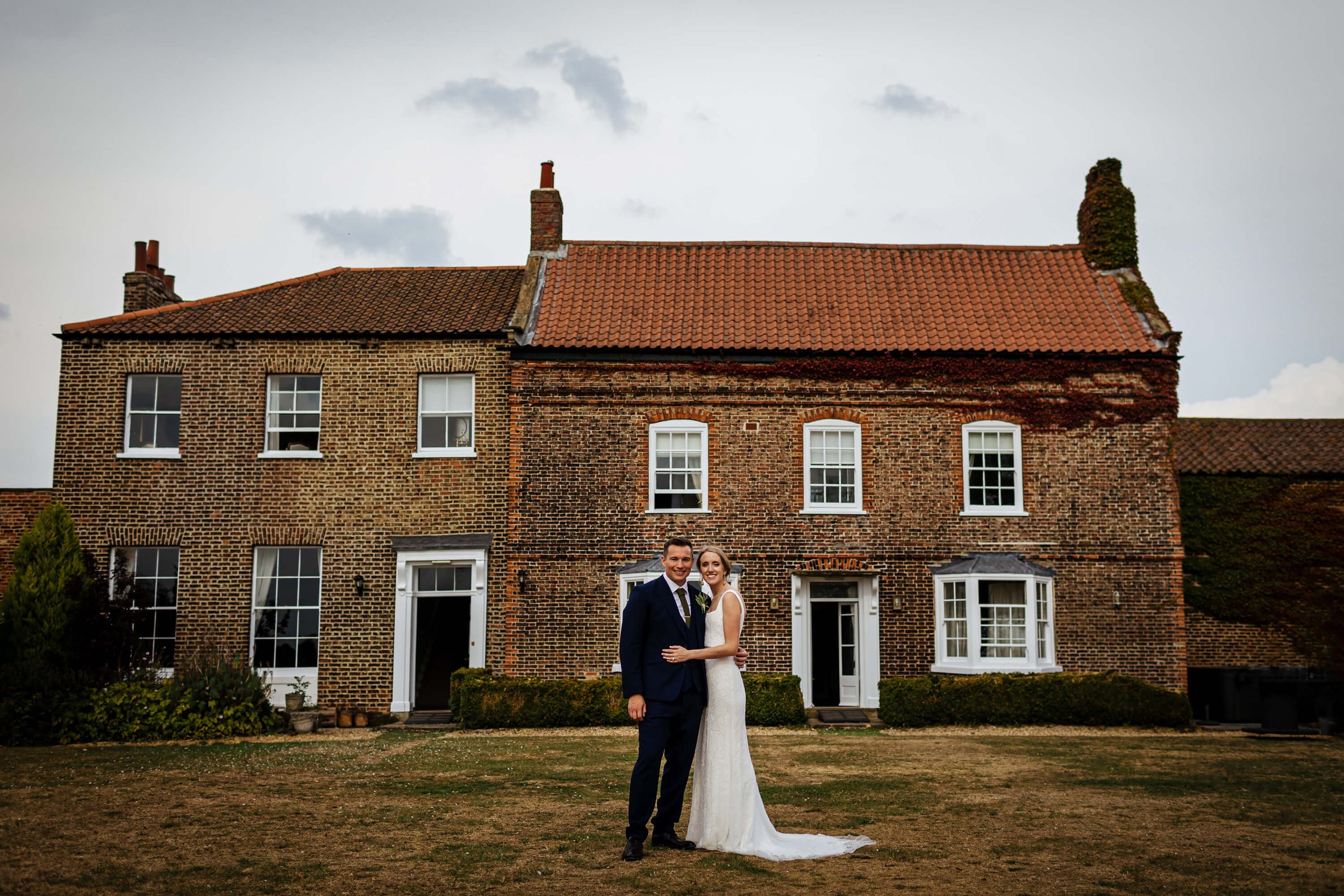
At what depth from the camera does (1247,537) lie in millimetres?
22422

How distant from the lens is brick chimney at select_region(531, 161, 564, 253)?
21688 millimetres

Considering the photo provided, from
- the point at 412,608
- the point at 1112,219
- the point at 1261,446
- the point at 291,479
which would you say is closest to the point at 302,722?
the point at 412,608

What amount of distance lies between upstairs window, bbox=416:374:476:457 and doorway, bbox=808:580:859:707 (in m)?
6.67

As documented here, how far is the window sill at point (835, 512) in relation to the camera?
61.5ft

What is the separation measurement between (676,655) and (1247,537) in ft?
63.5

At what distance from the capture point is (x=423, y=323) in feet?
64.9

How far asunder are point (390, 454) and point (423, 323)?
99.0 inches

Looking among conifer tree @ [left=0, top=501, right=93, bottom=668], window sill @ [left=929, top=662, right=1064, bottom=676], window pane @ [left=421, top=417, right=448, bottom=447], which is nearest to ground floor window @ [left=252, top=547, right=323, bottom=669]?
window pane @ [left=421, top=417, right=448, bottom=447]

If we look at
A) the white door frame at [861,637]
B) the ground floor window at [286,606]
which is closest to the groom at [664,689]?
the white door frame at [861,637]

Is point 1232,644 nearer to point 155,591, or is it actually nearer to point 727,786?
point 727,786

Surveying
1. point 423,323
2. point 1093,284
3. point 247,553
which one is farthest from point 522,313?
point 1093,284

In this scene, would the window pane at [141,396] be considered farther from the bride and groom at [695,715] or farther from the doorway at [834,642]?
the bride and groom at [695,715]

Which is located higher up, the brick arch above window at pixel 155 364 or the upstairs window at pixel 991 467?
the brick arch above window at pixel 155 364

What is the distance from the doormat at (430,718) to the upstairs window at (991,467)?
9449 millimetres
